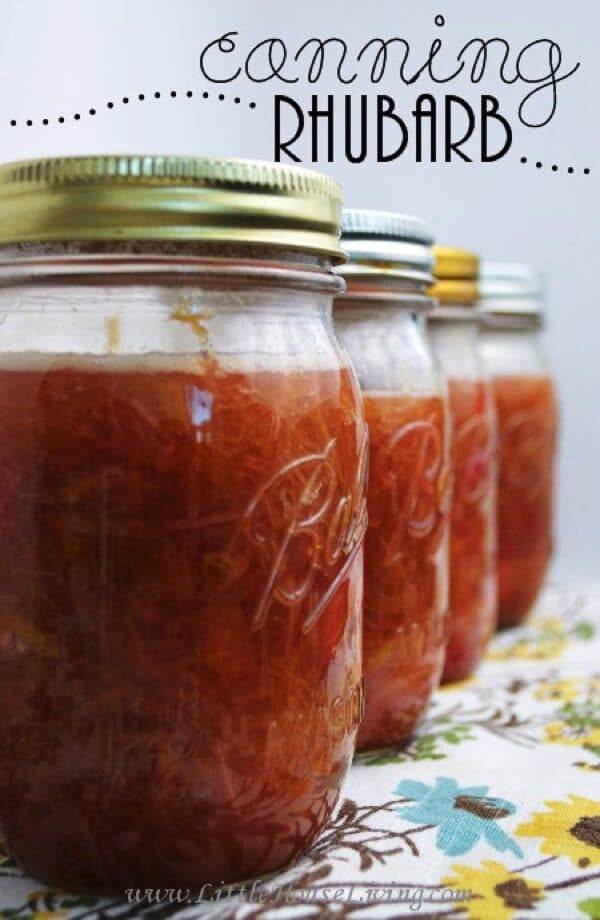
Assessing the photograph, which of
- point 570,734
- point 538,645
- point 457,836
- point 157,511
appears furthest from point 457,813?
point 538,645

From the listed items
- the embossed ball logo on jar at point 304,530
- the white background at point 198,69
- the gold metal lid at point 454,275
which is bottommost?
the embossed ball logo on jar at point 304,530

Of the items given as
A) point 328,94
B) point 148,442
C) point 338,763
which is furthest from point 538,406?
point 148,442

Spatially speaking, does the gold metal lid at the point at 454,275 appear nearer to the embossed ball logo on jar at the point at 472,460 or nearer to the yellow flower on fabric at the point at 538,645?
the embossed ball logo on jar at the point at 472,460

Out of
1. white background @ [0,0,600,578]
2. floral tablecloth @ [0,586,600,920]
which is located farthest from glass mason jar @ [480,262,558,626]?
floral tablecloth @ [0,586,600,920]

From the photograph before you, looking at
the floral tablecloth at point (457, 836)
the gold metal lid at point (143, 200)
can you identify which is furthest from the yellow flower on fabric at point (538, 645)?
the gold metal lid at point (143, 200)

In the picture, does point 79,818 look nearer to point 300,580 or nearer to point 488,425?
point 300,580

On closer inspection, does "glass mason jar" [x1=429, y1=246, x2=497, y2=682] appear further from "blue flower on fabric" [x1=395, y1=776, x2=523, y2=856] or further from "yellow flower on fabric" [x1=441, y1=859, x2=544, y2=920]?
"yellow flower on fabric" [x1=441, y1=859, x2=544, y2=920]
